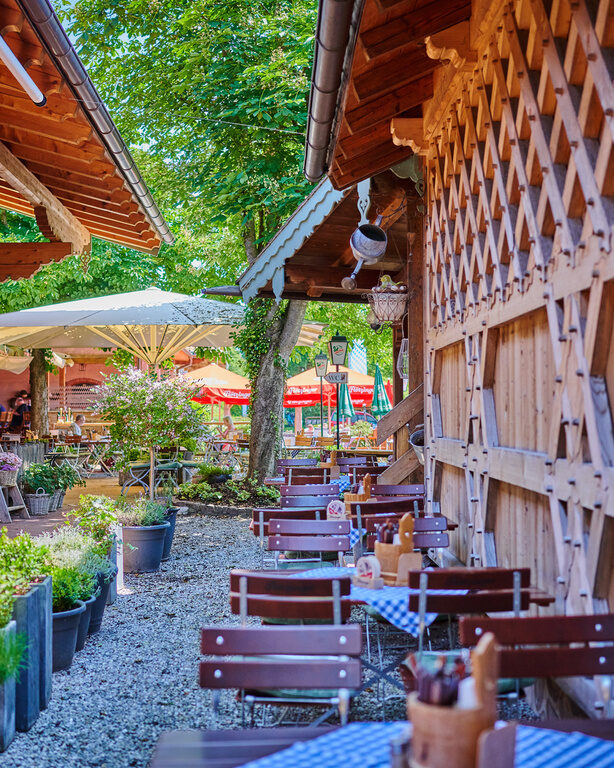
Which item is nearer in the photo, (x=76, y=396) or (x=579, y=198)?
(x=579, y=198)

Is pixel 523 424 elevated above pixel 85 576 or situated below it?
above

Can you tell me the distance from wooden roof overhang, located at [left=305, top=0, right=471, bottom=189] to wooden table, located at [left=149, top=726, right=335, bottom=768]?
304 cm

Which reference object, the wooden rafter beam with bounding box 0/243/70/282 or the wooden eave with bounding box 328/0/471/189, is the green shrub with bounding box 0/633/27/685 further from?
the wooden rafter beam with bounding box 0/243/70/282

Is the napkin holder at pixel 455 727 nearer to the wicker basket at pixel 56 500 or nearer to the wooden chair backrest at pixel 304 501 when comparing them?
the wooden chair backrest at pixel 304 501

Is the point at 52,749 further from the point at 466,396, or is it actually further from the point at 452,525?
the point at 466,396

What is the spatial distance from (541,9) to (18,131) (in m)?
4.10

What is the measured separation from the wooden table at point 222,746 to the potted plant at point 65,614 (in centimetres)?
302

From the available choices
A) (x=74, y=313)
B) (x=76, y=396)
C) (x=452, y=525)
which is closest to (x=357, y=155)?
(x=452, y=525)

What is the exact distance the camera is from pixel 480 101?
15.7ft

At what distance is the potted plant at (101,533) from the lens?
5.74 m

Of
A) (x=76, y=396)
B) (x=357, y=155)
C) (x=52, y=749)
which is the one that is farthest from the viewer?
(x=76, y=396)

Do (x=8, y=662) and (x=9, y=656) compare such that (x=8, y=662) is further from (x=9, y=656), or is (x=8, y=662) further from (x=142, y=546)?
(x=142, y=546)

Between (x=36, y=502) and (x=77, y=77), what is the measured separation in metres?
8.02

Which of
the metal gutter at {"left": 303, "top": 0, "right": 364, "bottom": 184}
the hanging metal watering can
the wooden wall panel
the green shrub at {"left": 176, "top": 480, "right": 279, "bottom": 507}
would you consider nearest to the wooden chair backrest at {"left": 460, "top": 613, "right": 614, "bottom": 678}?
the wooden wall panel
